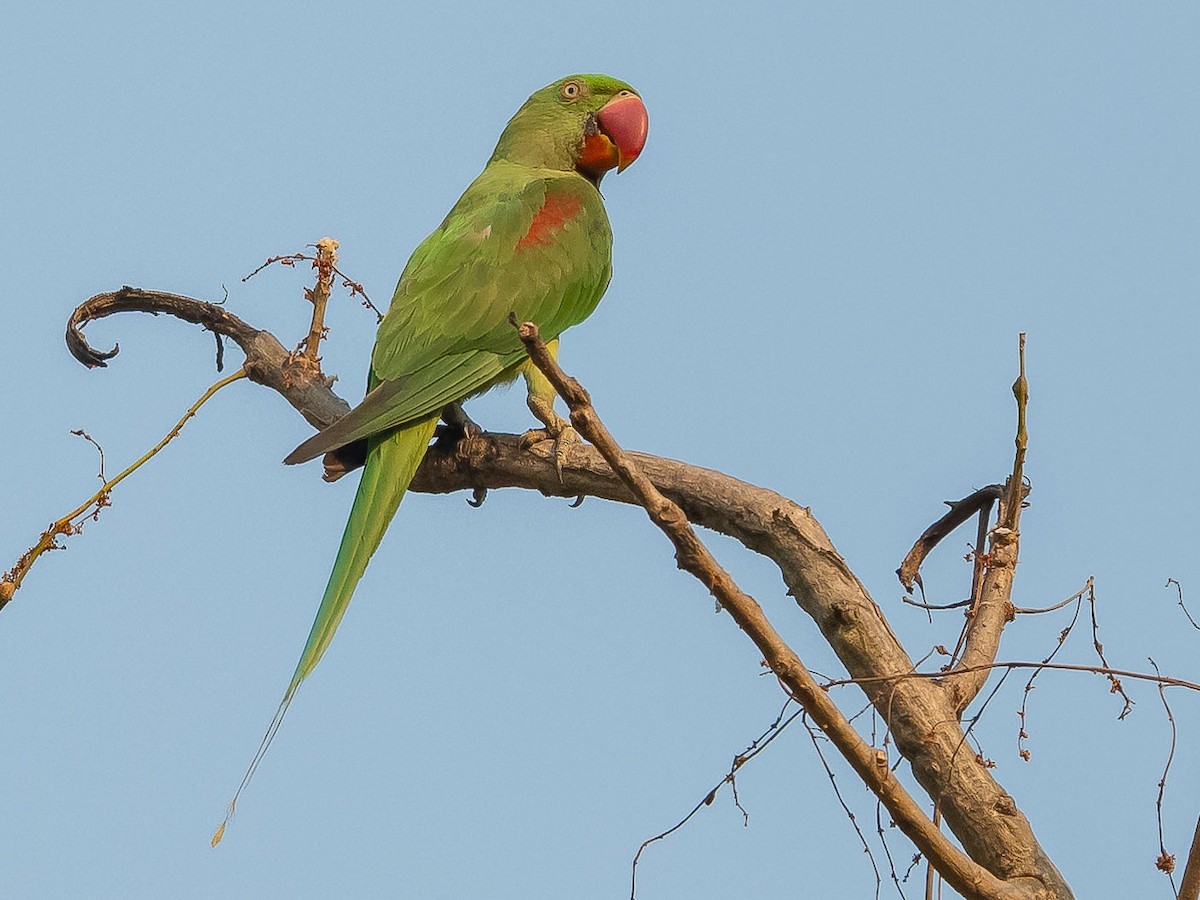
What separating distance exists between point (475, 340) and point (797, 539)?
1.47 meters

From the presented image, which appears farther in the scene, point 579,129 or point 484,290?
point 579,129

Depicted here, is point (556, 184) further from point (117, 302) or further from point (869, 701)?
point (869, 701)

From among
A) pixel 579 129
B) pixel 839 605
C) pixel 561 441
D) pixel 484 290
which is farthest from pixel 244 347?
pixel 839 605

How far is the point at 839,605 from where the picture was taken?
265cm

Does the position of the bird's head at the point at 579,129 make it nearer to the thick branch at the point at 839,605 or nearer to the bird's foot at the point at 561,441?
the thick branch at the point at 839,605

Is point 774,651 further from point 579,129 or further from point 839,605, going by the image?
point 579,129

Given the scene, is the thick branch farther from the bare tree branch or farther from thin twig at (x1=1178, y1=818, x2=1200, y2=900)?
thin twig at (x1=1178, y1=818, x2=1200, y2=900)

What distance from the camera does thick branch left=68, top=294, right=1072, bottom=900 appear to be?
7.77 ft

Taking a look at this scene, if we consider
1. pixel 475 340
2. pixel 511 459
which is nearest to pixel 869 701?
pixel 511 459

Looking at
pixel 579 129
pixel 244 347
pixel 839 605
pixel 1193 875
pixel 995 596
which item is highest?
pixel 579 129

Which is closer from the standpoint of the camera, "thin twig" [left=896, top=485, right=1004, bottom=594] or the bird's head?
"thin twig" [left=896, top=485, right=1004, bottom=594]

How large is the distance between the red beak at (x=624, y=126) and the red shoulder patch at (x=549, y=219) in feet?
2.46

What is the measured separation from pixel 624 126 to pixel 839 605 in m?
2.87

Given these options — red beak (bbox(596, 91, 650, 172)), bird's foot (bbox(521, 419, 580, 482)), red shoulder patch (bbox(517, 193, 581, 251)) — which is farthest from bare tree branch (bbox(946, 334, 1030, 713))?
red beak (bbox(596, 91, 650, 172))
